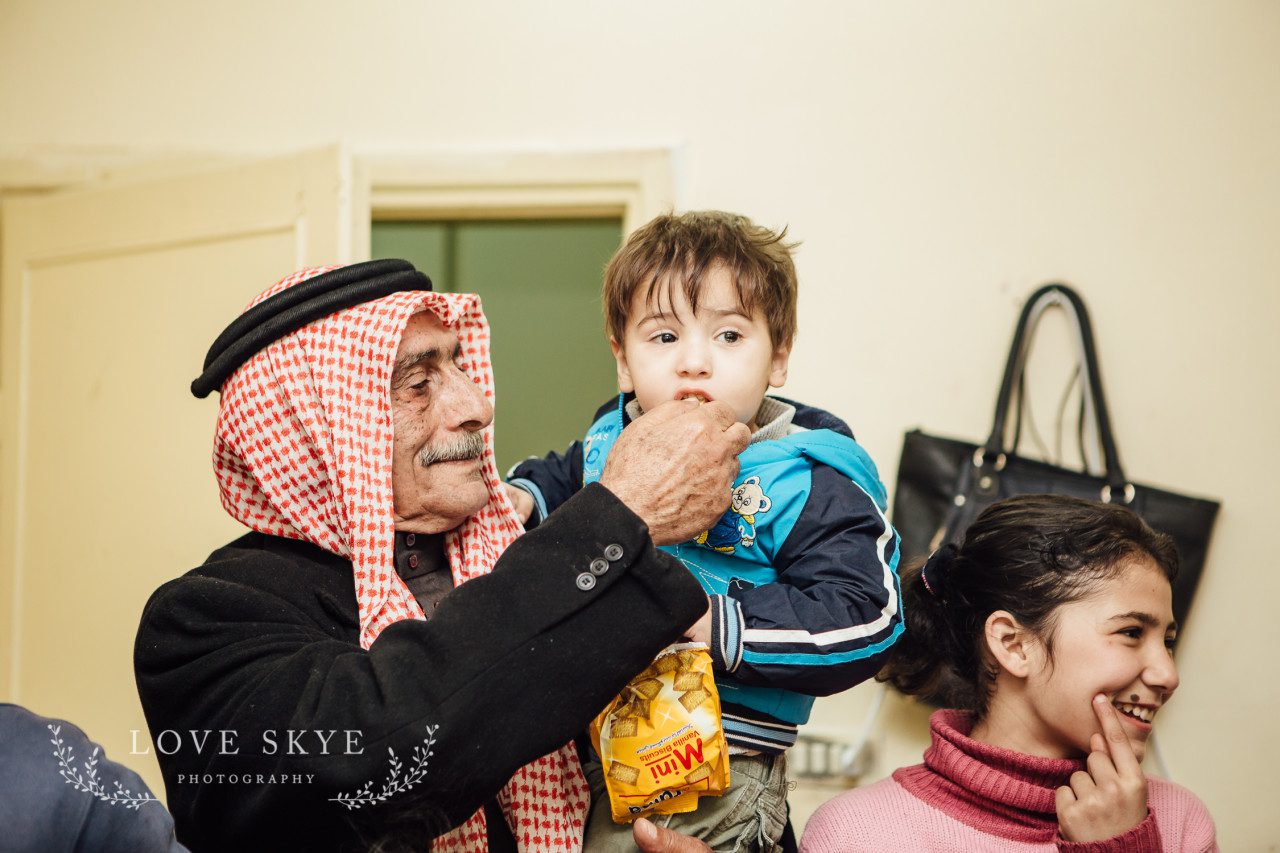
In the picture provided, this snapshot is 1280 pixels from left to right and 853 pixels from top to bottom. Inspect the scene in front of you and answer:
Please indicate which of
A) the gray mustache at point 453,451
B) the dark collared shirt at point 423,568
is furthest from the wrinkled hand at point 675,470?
the dark collared shirt at point 423,568

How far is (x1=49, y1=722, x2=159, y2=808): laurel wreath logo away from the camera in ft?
3.00

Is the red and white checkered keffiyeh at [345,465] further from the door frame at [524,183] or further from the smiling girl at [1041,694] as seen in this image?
the door frame at [524,183]

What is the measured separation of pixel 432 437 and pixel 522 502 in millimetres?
294

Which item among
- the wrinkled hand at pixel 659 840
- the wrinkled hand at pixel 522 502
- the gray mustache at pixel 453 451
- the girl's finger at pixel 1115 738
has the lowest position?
the wrinkled hand at pixel 659 840

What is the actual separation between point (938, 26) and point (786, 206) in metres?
0.65

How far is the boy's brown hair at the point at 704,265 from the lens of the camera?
1.68 metres

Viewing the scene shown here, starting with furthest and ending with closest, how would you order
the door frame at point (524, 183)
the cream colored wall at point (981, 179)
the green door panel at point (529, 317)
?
1. the green door panel at point (529, 317)
2. the door frame at point (524, 183)
3. the cream colored wall at point (981, 179)

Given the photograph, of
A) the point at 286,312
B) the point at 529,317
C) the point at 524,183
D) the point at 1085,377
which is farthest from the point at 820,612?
the point at 529,317

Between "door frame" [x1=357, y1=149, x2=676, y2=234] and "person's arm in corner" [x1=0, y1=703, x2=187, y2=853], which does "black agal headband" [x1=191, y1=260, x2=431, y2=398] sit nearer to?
"person's arm in corner" [x1=0, y1=703, x2=187, y2=853]

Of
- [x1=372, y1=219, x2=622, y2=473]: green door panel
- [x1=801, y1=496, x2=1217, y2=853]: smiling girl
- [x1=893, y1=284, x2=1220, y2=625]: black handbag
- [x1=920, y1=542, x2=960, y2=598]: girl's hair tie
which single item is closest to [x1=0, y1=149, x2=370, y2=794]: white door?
[x1=372, y1=219, x2=622, y2=473]: green door panel

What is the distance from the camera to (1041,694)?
184 centimetres

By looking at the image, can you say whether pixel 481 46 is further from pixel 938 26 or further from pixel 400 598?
pixel 400 598

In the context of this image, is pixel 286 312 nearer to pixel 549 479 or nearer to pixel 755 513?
pixel 549 479

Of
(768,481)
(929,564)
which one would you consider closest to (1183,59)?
(929,564)
